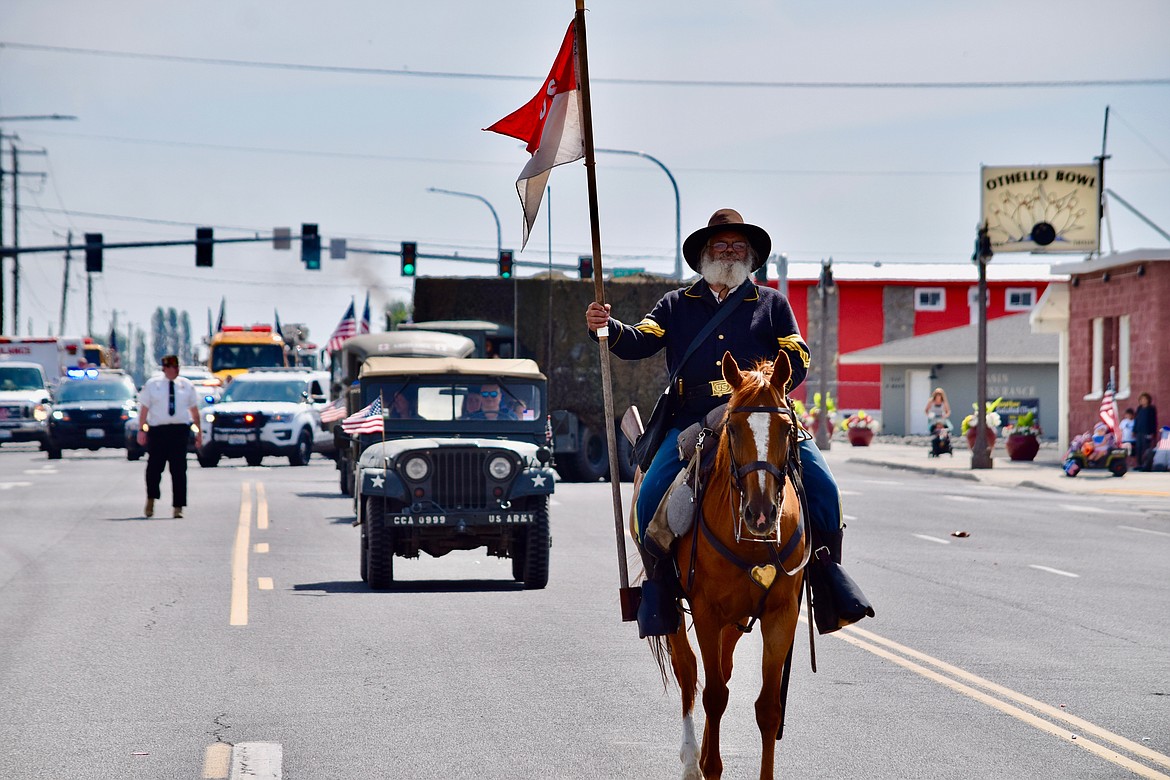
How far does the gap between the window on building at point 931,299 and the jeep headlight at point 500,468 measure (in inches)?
2638

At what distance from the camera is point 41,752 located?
286 inches

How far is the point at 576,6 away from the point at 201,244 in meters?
38.9

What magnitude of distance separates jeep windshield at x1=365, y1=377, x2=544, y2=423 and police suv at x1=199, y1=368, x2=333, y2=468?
58.7 ft

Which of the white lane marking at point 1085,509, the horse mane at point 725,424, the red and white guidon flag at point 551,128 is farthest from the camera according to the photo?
the white lane marking at point 1085,509

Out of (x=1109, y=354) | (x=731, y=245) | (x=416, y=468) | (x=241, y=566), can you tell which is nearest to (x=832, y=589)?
(x=731, y=245)

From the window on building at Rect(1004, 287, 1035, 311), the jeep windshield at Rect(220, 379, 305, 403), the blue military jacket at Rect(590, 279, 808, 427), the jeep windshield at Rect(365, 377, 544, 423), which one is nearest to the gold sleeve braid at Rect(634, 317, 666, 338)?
the blue military jacket at Rect(590, 279, 808, 427)

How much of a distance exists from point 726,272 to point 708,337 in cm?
34

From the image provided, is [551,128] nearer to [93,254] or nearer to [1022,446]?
[1022,446]

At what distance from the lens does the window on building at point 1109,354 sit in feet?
135

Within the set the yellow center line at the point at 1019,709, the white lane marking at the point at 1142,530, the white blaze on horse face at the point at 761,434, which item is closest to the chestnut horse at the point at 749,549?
the white blaze on horse face at the point at 761,434

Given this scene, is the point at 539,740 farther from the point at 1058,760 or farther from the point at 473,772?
the point at 1058,760

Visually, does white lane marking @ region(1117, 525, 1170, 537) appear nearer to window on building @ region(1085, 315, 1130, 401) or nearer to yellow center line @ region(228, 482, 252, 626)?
yellow center line @ region(228, 482, 252, 626)

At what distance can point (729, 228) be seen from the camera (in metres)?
7.63

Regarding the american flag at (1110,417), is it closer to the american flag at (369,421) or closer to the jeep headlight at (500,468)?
the american flag at (369,421)
